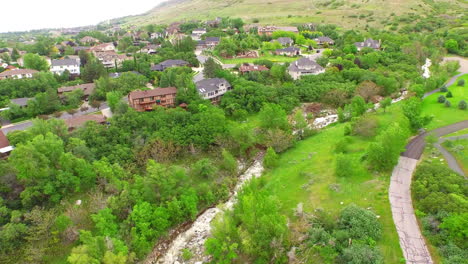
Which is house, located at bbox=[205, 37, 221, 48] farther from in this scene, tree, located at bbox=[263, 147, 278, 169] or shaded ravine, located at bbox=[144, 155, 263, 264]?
shaded ravine, located at bbox=[144, 155, 263, 264]

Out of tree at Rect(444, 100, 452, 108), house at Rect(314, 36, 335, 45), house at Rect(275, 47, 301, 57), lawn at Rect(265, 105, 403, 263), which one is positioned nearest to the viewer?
lawn at Rect(265, 105, 403, 263)

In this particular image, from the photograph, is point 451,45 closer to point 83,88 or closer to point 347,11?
point 347,11

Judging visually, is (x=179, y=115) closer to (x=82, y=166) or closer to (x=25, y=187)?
(x=82, y=166)

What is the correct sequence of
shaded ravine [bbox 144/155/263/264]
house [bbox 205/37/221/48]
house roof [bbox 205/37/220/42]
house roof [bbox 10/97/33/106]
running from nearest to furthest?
shaded ravine [bbox 144/155/263/264] < house roof [bbox 10/97/33/106] < house [bbox 205/37/221/48] < house roof [bbox 205/37/220/42]

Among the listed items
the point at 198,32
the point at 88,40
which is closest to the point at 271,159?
the point at 198,32

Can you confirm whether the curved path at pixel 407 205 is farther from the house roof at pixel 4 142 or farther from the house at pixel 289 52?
the house at pixel 289 52

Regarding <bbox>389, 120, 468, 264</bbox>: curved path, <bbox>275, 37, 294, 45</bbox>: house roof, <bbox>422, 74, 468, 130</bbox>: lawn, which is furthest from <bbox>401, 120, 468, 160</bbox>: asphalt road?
<bbox>275, 37, 294, 45</bbox>: house roof

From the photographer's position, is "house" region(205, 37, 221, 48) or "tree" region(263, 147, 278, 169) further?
"house" region(205, 37, 221, 48)
